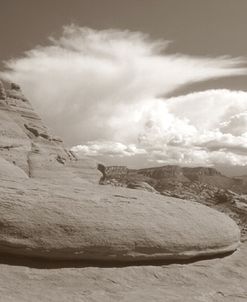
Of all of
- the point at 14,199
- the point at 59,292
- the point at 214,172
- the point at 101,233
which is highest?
the point at 214,172

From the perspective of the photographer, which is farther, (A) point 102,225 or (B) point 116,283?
(A) point 102,225

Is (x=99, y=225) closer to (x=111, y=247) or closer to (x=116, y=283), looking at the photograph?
(x=111, y=247)

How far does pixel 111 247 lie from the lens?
7773 mm

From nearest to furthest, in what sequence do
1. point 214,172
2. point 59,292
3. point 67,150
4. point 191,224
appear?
point 59,292
point 191,224
point 67,150
point 214,172

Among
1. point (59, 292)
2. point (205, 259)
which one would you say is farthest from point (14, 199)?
point (205, 259)

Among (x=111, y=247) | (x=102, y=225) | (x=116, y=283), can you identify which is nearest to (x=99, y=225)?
(x=102, y=225)

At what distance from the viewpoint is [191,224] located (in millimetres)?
9109

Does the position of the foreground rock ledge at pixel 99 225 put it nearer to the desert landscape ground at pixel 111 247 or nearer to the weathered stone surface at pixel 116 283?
the desert landscape ground at pixel 111 247

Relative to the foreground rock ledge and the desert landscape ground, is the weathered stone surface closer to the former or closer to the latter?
the desert landscape ground

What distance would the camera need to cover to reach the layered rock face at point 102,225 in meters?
7.31

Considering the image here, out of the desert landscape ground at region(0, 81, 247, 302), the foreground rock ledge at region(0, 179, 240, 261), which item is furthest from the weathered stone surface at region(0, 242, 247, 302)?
the foreground rock ledge at region(0, 179, 240, 261)

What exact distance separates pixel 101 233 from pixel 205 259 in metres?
2.91

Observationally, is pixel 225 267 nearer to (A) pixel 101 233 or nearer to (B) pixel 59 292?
(A) pixel 101 233

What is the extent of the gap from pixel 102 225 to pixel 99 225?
64 millimetres
